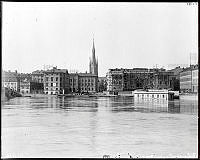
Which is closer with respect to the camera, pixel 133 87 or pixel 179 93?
pixel 179 93

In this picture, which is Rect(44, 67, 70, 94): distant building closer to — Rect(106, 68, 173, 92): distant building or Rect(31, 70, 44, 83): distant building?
Rect(31, 70, 44, 83): distant building

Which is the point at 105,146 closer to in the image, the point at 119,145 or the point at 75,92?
the point at 119,145

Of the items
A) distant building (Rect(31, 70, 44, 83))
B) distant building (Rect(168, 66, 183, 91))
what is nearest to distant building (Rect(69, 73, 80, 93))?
distant building (Rect(31, 70, 44, 83))

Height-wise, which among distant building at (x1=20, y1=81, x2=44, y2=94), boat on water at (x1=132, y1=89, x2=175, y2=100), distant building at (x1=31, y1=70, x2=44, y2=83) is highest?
distant building at (x1=31, y1=70, x2=44, y2=83)

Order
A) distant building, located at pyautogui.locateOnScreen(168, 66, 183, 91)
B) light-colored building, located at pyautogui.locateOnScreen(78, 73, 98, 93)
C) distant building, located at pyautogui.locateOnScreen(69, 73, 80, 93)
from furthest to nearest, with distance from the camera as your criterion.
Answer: light-colored building, located at pyautogui.locateOnScreen(78, 73, 98, 93)
distant building, located at pyautogui.locateOnScreen(69, 73, 80, 93)
distant building, located at pyautogui.locateOnScreen(168, 66, 183, 91)

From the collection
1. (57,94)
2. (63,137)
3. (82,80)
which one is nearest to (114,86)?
(82,80)

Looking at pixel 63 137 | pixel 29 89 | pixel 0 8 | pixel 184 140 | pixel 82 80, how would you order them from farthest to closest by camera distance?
1. pixel 82 80
2. pixel 29 89
3. pixel 63 137
4. pixel 184 140
5. pixel 0 8

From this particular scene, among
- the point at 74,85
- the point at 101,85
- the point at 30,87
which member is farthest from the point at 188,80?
the point at 30,87

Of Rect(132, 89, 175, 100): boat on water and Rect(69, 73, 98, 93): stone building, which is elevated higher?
Rect(69, 73, 98, 93): stone building
